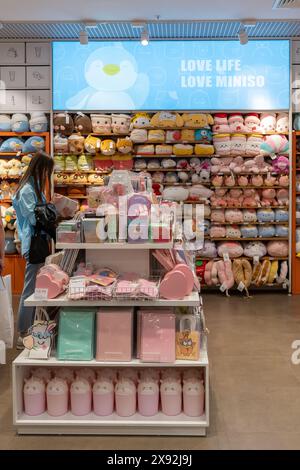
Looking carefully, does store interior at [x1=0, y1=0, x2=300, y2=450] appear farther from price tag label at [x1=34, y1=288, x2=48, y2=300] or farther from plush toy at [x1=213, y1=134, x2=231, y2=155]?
price tag label at [x1=34, y1=288, x2=48, y2=300]

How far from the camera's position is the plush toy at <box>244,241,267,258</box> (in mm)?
6906

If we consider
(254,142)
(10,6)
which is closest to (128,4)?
(10,6)

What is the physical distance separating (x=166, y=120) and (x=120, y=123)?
56 cm

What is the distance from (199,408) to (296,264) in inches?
169

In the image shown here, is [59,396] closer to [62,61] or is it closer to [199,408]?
[199,408]

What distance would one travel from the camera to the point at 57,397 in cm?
299

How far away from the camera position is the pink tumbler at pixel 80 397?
118 inches

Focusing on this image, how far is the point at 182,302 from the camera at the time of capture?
291 centimetres

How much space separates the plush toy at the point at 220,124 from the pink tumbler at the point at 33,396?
459 cm

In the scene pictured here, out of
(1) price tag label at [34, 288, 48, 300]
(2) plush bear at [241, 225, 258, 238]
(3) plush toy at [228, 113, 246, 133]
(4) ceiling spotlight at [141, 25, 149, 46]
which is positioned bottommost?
(1) price tag label at [34, 288, 48, 300]

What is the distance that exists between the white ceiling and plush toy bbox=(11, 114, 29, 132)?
49.3 inches

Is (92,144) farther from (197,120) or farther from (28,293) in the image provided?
(28,293)

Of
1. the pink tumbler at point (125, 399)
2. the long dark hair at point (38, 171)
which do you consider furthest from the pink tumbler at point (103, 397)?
the long dark hair at point (38, 171)

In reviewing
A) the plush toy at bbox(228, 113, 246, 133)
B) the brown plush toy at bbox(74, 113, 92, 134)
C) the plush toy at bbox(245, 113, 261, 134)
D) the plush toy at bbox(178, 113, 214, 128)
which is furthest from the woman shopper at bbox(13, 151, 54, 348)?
the plush toy at bbox(245, 113, 261, 134)
